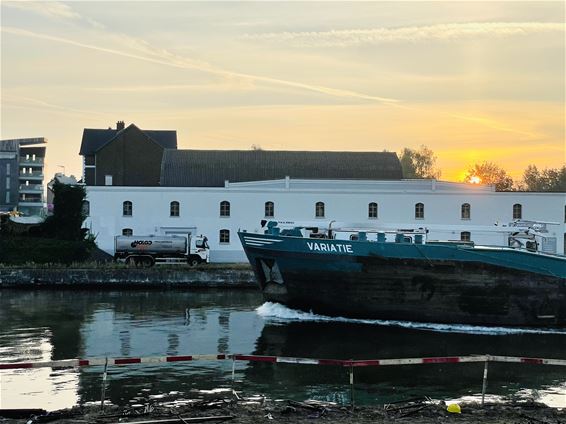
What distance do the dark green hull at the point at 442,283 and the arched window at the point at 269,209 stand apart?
21.2 m

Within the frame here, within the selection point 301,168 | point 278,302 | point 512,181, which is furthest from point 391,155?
point 512,181

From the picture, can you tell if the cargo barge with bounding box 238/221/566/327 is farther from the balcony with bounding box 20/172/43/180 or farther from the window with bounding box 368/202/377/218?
the balcony with bounding box 20/172/43/180

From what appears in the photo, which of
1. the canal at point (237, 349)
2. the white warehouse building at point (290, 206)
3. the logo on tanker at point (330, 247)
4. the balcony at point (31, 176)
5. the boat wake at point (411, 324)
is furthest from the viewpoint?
the balcony at point (31, 176)

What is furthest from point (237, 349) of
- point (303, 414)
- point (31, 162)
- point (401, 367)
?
point (31, 162)

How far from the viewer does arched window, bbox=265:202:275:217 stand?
161 ft

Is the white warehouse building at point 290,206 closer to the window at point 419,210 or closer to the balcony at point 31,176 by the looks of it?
the window at point 419,210

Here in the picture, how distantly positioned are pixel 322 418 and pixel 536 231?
2333cm

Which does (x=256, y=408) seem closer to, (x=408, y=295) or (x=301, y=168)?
(x=408, y=295)

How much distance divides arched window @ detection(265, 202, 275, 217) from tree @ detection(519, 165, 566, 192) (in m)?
69.7

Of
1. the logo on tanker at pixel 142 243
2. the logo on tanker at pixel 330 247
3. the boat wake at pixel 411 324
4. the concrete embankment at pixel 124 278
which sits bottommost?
the boat wake at pixel 411 324

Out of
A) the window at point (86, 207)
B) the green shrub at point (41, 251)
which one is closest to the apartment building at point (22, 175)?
the window at point (86, 207)

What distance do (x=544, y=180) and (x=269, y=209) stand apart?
80.5m

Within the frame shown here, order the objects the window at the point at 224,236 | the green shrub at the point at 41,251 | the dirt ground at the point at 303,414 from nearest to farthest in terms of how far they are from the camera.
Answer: the dirt ground at the point at 303,414 → the green shrub at the point at 41,251 → the window at the point at 224,236

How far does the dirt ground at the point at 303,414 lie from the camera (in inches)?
432
